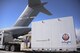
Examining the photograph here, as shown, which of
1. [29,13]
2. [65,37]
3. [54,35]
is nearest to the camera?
[65,37]

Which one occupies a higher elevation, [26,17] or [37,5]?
[37,5]

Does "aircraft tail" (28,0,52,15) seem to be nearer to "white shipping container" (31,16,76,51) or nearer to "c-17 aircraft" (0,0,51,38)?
"c-17 aircraft" (0,0,51,38)

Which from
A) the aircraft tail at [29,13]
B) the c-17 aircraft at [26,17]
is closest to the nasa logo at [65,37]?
the c-17 aircraft at [26,17]

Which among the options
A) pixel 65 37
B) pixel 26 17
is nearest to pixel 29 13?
pixel 26 17

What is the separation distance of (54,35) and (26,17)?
846 cm

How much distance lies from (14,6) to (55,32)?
5979 millimetres

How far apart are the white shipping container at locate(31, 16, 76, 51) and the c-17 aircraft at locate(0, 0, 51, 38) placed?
5208 millimetres

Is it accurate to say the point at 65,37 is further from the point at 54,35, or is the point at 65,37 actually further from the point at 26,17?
the point at 26,17

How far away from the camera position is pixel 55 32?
28.4 ft

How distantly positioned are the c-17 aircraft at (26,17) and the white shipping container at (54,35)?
5.21m

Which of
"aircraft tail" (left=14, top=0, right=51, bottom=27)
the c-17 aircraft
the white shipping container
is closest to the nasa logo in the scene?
the white shipping container

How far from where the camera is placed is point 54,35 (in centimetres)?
864

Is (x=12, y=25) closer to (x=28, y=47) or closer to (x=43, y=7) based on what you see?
(x=43, y=7)

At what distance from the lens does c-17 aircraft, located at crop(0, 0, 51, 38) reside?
49.1 feet
